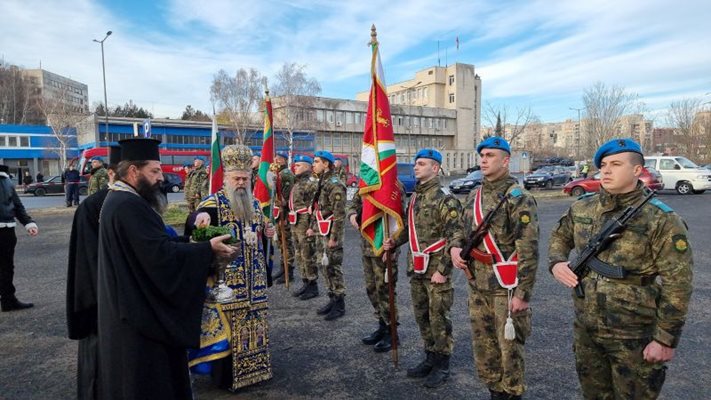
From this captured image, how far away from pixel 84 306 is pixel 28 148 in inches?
2148

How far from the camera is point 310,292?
6746 millimetres

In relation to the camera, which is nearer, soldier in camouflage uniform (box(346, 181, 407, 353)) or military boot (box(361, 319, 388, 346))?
soldier in camouflage uniform (box(346, 181, 407, 353))

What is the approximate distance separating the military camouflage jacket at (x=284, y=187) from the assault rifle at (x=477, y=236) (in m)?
4.80

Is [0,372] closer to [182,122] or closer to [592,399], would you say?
[592,399]

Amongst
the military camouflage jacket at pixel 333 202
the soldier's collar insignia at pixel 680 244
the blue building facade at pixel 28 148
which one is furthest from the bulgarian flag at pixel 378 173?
the blue building facade at pixel 28 148

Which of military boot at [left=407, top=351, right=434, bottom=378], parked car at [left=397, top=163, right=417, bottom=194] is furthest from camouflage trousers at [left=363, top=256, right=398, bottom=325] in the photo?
parked car at [left=397, top=163, right=417, bottom=194]

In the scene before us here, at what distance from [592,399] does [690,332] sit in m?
3.41

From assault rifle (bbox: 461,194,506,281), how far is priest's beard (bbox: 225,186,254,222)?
1.95 m

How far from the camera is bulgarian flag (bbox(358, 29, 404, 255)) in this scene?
4570mm

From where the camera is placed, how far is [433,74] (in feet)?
266

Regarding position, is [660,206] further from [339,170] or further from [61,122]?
[61,122]

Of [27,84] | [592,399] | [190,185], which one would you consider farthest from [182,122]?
[592,399]

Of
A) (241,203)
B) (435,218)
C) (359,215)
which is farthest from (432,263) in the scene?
(241,203)

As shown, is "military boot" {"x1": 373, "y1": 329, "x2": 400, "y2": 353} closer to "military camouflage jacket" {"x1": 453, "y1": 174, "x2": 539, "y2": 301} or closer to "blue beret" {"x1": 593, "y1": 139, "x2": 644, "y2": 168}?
"military camouflage jacket" {"x1": 453, "y1": 174, "x2": 539, "y2": 301}
